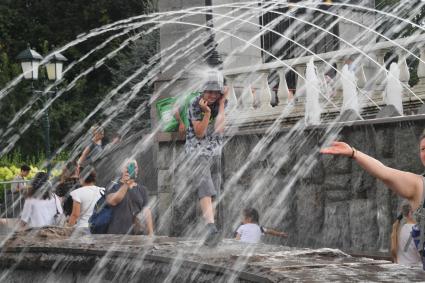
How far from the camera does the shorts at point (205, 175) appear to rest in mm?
8500

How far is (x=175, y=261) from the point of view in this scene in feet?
16.9

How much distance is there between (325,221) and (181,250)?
181 inches

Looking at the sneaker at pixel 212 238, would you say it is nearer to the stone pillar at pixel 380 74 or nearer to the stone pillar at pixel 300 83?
the stone pillar at pixel 380 74

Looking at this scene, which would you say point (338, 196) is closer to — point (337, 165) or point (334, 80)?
point (337, 165)

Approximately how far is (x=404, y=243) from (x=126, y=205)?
10.1 ft

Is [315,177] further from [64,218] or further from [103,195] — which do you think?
[64,218]

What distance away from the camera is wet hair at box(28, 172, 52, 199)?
35.7 ft

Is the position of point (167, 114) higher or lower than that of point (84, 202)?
higher

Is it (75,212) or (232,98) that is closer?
(75,212)

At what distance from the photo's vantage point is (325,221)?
9.88m

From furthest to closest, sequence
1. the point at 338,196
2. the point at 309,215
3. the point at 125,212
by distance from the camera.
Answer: the point at 309,215 < the point at 338,196 < the point at 125,212

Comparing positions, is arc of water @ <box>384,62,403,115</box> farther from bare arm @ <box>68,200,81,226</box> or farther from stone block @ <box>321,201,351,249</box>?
bare arm @ <box>68,200,81,226</box>

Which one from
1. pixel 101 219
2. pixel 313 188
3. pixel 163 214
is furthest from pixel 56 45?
pixel 101 219

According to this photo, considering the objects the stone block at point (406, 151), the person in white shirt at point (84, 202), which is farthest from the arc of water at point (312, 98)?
the person in white shirt at point (84, 202)
